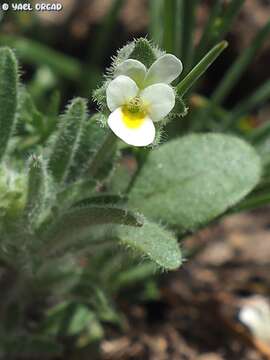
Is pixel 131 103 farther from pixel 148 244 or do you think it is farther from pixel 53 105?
pixel 53 105

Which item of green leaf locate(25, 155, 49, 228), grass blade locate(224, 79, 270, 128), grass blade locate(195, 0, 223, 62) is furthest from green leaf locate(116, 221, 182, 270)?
grass blade locate(224, 79, 270, 128)

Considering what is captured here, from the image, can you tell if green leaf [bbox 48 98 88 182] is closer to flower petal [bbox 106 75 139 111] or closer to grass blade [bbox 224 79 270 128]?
flower petal [bbox 106 75 139 111]

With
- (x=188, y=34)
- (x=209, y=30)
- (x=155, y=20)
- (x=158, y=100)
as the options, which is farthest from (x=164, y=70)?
(x=155, y=20)

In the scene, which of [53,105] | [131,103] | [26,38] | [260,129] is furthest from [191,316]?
[26,38]

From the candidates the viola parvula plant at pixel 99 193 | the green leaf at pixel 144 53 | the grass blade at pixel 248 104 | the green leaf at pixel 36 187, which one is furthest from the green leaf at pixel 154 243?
the grass blade at pixel 248 104

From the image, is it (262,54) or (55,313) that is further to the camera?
(262,54)

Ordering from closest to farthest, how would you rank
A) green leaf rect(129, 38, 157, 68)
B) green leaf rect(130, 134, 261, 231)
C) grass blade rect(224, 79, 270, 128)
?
green leaf rect(129, 38, 157, 68), green leaf rect(130, 134, 261, 231), grass blade rect(224, 79, 270, 128)
